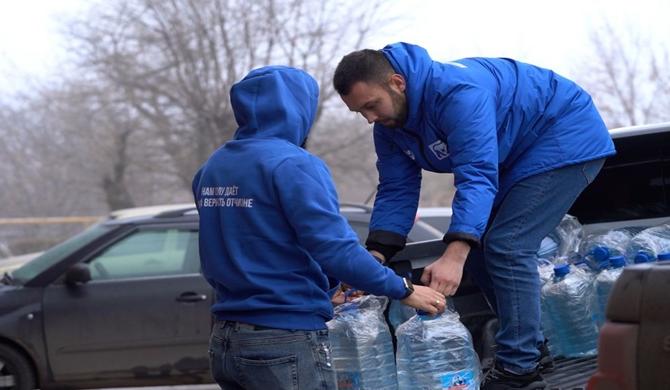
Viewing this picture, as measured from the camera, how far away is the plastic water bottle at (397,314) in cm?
429

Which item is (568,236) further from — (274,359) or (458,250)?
(274,359)

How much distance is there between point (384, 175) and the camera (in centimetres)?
423

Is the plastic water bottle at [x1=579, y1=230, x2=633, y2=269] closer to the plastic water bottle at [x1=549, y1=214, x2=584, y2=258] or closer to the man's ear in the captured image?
the plastic water bottle at [x1=549, y1=214, x2=584, y2=258]

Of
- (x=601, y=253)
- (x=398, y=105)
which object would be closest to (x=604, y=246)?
(x=601, y=253)

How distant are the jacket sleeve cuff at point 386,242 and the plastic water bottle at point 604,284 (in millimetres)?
911

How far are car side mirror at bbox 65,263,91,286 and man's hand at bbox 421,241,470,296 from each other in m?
5.02

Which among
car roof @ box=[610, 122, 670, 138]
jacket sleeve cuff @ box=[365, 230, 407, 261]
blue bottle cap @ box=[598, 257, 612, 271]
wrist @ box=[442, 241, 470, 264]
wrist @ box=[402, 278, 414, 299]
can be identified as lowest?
blue bottle cap @ box=[598, 257, 612, 271]

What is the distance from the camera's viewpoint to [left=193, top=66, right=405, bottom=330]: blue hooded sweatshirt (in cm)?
319

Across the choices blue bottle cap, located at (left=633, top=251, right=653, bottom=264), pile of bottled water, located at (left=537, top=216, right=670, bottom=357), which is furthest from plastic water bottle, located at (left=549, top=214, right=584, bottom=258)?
blue bottle cap, located at (left=633, top=251, right=653, bottom=264)

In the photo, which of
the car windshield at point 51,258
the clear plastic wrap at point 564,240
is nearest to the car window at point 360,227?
the car windshield at point 51,258

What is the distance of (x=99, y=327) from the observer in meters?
7.92

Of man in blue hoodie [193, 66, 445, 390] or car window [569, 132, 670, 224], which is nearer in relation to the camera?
man in blue hoodie [193, 66, 445, 390]

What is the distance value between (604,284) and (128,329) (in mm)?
4775

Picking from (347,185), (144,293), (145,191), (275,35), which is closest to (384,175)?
(144,293)
